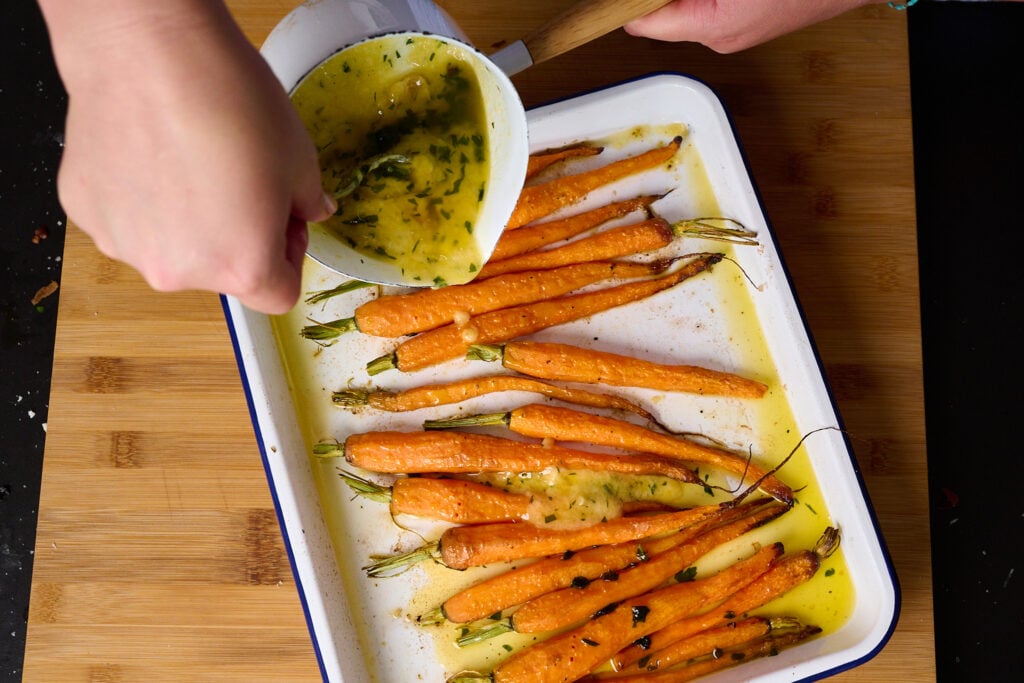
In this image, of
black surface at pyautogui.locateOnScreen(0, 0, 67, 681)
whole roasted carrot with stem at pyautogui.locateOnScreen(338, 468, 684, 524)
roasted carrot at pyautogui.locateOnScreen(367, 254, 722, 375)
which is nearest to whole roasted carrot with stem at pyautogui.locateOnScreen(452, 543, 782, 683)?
whole roasted carrot with stem at pyautogui.locateOnScreen(338, 468, 684, 524)

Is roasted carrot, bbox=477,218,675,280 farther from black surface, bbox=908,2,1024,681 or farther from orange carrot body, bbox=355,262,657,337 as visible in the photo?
black surface, bbox=908,2,1024,681

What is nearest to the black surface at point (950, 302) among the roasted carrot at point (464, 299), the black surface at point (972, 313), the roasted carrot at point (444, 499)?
the black surface at point (972, 313)

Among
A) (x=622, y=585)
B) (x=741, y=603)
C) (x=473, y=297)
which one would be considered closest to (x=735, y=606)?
(x=741, y=603)

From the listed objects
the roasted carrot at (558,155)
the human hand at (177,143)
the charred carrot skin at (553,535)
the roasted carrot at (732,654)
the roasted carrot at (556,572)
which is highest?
the human hand at (177,143)

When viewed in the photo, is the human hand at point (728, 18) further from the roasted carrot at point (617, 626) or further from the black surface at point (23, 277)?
the black surface at point (23, 277)

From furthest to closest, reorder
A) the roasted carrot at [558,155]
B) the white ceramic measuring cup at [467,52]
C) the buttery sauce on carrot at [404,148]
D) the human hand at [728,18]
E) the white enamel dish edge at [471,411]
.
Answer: the roasted carrot at [558,155] < the white enamel dish edge at [471,411] < the human hand at [728,18] < the buttery sauce on carrot at [404,148] < the white ceramic measuring cup at [467,52]

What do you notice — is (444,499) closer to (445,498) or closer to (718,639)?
(445,498)
